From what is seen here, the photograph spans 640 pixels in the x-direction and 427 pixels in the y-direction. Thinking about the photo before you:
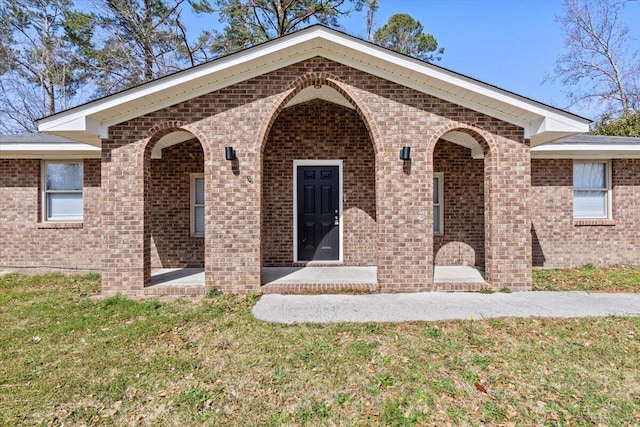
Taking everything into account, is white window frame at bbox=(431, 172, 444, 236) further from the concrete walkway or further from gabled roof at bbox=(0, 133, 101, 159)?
gabled roof at bbox=(0, 133, 101, 159)

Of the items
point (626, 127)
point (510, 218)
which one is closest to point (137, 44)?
point (510, 218)

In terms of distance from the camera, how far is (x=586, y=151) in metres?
7.34

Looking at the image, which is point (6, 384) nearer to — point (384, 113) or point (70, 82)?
point (384, 113)

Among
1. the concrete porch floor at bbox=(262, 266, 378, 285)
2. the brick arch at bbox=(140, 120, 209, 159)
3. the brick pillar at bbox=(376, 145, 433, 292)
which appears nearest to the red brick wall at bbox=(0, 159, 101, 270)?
the brick arch at bbox=(140, 120, 209, 159)

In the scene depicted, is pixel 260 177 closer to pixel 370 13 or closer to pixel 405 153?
pixel 405 153

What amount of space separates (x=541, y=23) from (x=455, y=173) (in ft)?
37.8

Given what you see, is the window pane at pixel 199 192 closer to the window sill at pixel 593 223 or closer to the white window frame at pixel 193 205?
the white window frame at pixel 193 205

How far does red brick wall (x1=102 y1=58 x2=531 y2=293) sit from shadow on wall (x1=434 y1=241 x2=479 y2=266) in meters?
2.04

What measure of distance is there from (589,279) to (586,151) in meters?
3.08

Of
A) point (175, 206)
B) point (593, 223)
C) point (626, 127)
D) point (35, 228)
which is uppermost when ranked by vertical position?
point (626, 127)

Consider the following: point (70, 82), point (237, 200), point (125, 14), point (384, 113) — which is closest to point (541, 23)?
point (384, 113)

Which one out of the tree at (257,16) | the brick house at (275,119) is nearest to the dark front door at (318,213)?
the brick house at (275,119)

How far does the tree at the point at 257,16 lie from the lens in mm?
14547

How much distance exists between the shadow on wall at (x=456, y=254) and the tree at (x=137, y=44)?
1533 centimetres
